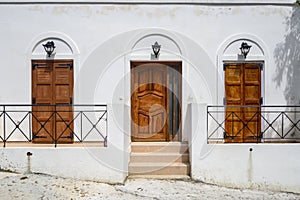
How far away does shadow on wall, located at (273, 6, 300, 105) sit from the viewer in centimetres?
1020

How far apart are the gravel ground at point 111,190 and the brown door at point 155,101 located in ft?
6.96

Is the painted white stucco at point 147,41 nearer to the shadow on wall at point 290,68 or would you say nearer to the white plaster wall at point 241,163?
the shadow on wall at point 290,68

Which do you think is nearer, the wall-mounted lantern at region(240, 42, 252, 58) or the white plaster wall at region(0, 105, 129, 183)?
the white plaster wall at region(0, 105, 129, 183)

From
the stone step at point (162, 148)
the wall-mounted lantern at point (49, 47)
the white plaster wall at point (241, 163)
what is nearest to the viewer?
the white plaster wall at point (241, 163)

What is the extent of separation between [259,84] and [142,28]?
12.3ft

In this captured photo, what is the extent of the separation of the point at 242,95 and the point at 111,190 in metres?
4.81

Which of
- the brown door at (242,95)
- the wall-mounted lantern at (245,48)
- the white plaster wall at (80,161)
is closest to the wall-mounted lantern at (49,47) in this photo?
the white plaster wall at (80,161)

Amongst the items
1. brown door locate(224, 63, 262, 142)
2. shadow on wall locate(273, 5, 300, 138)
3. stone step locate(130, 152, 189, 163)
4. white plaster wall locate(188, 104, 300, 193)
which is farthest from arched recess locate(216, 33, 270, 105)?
stone step locate(130, 152, 189, 163)

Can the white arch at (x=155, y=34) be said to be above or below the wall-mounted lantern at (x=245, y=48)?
above

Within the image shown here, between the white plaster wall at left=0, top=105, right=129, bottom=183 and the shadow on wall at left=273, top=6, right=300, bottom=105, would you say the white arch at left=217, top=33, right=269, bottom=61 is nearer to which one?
the shadow on wall at left=273, top=6, right=300, bottom=105

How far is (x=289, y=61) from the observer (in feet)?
33.6

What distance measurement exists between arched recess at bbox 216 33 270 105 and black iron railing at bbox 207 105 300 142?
45cm

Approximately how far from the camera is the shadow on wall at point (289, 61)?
33.4 ft

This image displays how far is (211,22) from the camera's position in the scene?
10117 millimetres
